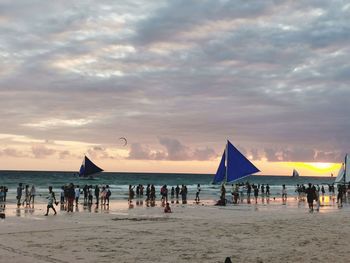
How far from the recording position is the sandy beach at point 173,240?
12781 millimetres

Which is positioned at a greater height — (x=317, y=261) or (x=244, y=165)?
(x=244, y=165)

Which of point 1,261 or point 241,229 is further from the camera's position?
point 241,229

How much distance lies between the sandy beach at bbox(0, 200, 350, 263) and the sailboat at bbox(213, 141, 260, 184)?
14012 millimetres

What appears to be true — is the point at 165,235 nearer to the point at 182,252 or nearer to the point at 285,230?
the point at 182,252

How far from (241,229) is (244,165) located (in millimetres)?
19187

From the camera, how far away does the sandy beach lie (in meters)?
12.8

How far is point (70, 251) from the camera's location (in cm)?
1348

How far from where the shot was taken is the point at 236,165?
37344 mm

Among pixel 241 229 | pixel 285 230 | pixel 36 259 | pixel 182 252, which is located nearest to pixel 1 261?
pixel 36 259

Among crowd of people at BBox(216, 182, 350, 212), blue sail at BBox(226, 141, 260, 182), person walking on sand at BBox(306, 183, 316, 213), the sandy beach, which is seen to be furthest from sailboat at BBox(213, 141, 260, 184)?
the sandy beach

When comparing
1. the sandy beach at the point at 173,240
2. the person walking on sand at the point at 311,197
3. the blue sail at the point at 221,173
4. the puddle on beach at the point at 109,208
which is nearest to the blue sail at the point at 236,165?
the blue sail at the point at 221,173

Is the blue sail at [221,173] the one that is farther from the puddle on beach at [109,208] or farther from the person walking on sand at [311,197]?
the person walking on sand at [311,197]

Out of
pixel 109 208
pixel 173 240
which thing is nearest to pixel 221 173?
pixel 109 208

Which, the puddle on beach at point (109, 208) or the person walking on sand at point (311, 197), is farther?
the person walking on sand at point (311, 197)
